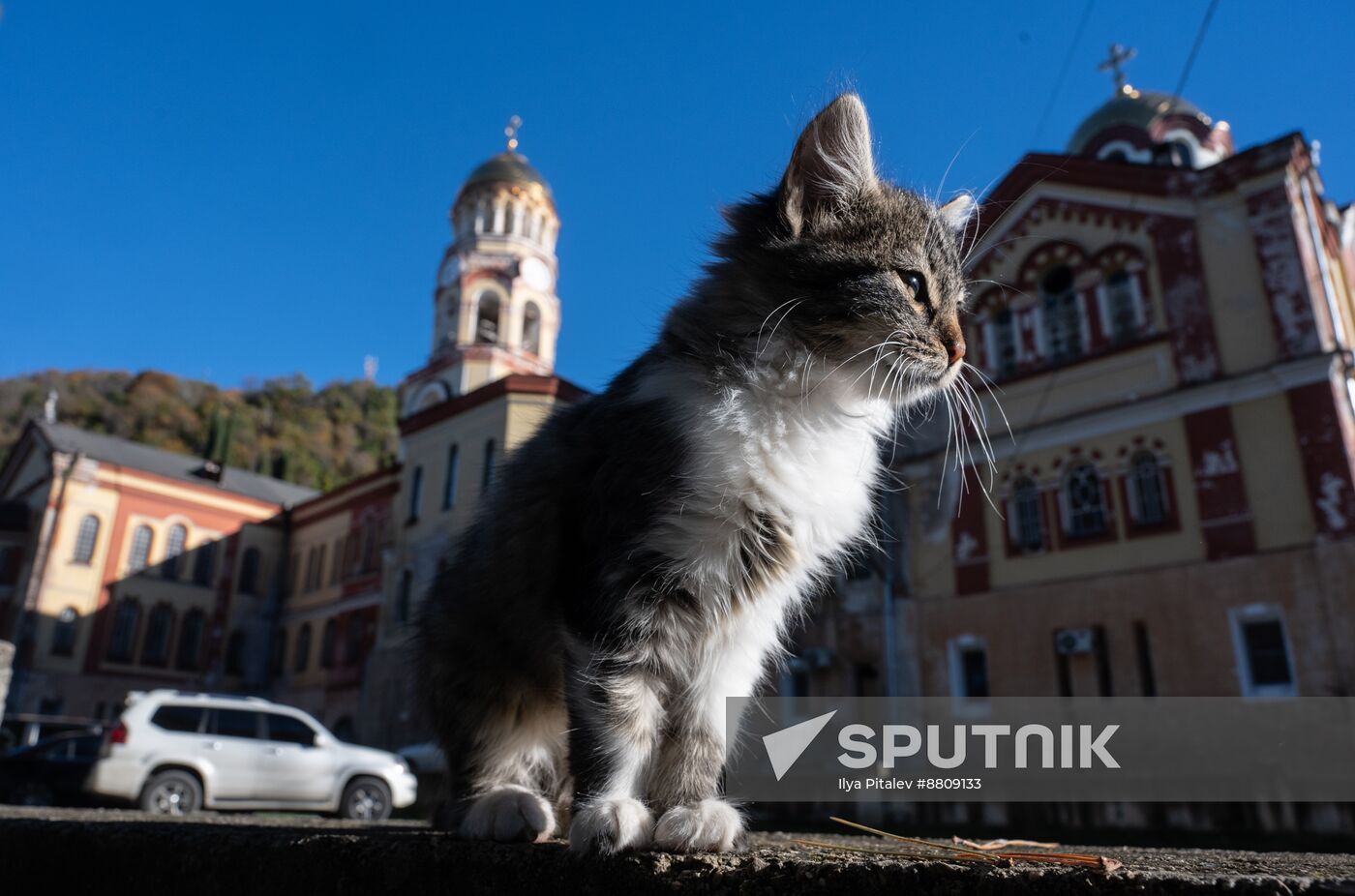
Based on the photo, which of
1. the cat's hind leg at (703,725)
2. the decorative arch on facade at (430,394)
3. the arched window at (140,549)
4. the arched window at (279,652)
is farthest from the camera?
the arched window at (279,652)

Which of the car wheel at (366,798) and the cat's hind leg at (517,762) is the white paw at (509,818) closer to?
the cat's hind leg at (517,762)

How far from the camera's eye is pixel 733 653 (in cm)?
261

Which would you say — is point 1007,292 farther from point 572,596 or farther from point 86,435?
point 86,435

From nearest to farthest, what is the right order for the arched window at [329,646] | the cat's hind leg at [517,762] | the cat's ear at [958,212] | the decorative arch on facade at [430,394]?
1. the cat's hind leg at [517,762]
2. the cat's ear at [958,212]
3. the decorative arch on facade at [430,394]
4. the arched window at [329,646]

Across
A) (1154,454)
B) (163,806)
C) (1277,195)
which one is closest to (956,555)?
Answer: (1154,454)

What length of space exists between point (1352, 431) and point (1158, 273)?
16.7 feet

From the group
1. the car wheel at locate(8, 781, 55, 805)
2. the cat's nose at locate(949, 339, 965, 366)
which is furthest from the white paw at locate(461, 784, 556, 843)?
the car wheel at locate(8, 781, 55, 805)

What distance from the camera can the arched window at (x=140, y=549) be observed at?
4253cm

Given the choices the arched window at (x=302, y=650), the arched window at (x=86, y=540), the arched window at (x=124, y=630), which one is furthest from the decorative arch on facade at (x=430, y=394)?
the arched window at (x=124, y=630)

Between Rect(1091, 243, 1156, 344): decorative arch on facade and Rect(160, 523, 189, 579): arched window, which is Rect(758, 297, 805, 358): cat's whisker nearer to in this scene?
Rect(1091, 243, 1156, 344): decorative arch on facade

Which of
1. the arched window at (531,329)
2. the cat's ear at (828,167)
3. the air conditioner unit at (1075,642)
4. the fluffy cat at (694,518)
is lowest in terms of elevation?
the fluffy cat at (694,518)

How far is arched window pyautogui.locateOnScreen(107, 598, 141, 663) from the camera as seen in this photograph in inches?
1620

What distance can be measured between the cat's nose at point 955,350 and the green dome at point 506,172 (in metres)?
42.1

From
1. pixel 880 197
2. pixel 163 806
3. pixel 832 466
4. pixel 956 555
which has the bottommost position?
pixel 163 806
